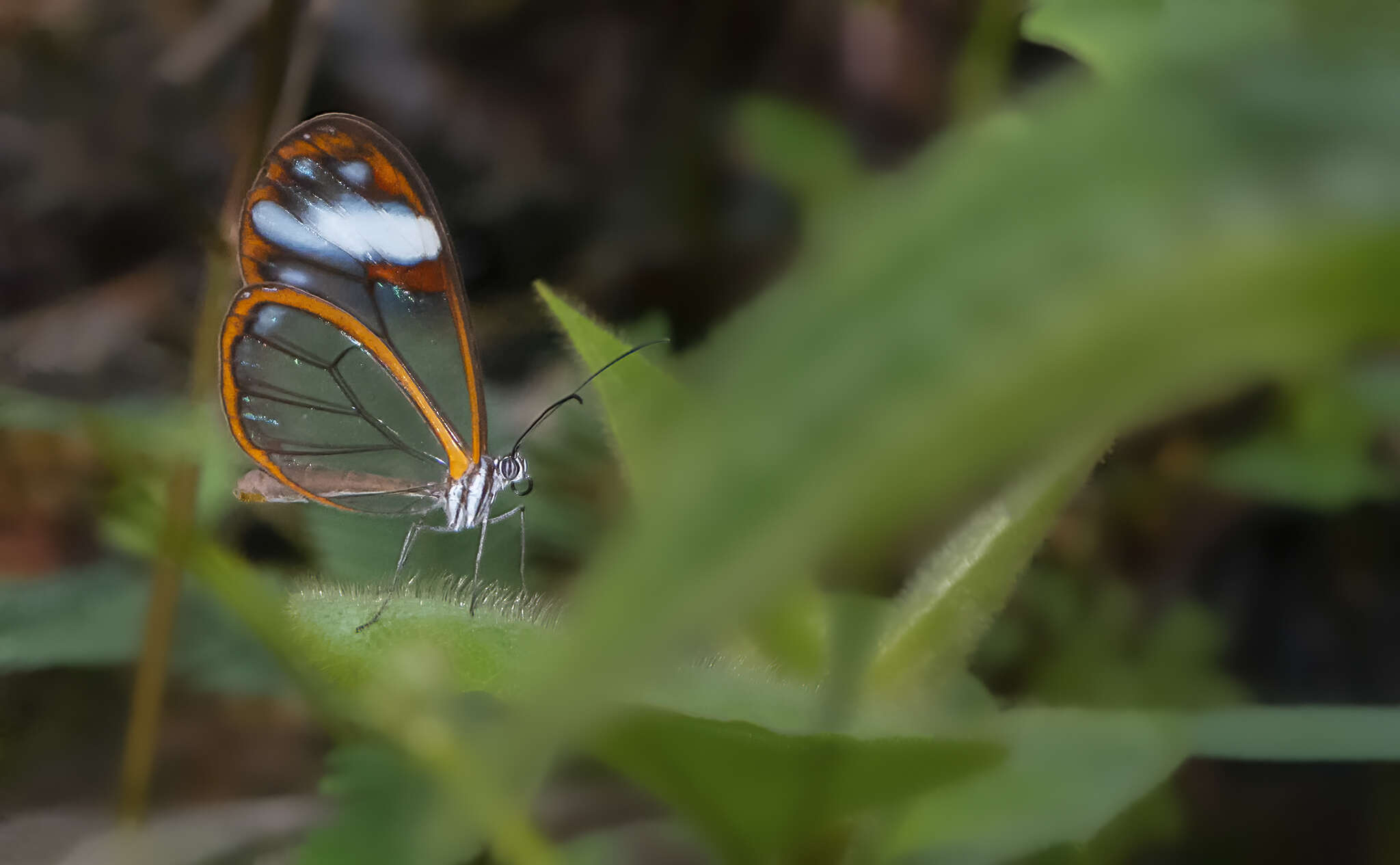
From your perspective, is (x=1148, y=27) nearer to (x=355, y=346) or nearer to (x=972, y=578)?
(x=972, y=578)

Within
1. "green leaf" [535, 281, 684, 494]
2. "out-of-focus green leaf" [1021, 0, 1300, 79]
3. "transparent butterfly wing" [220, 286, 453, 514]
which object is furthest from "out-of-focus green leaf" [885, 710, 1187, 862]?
"transparent butterfly wing" [220, 286, 453, 514]

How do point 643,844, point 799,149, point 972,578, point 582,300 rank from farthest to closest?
point 582,300
point 799,149
point 643,844
point 972,578

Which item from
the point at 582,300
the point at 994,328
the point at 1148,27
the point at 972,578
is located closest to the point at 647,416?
the point at 972,578

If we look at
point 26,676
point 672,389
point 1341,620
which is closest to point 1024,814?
point 672,389

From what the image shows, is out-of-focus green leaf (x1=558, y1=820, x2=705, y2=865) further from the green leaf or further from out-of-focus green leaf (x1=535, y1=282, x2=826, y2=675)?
the green leaf

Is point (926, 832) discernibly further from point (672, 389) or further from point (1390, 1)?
point (1390, 1)

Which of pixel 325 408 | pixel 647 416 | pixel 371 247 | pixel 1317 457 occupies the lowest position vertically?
pixel 647 416
